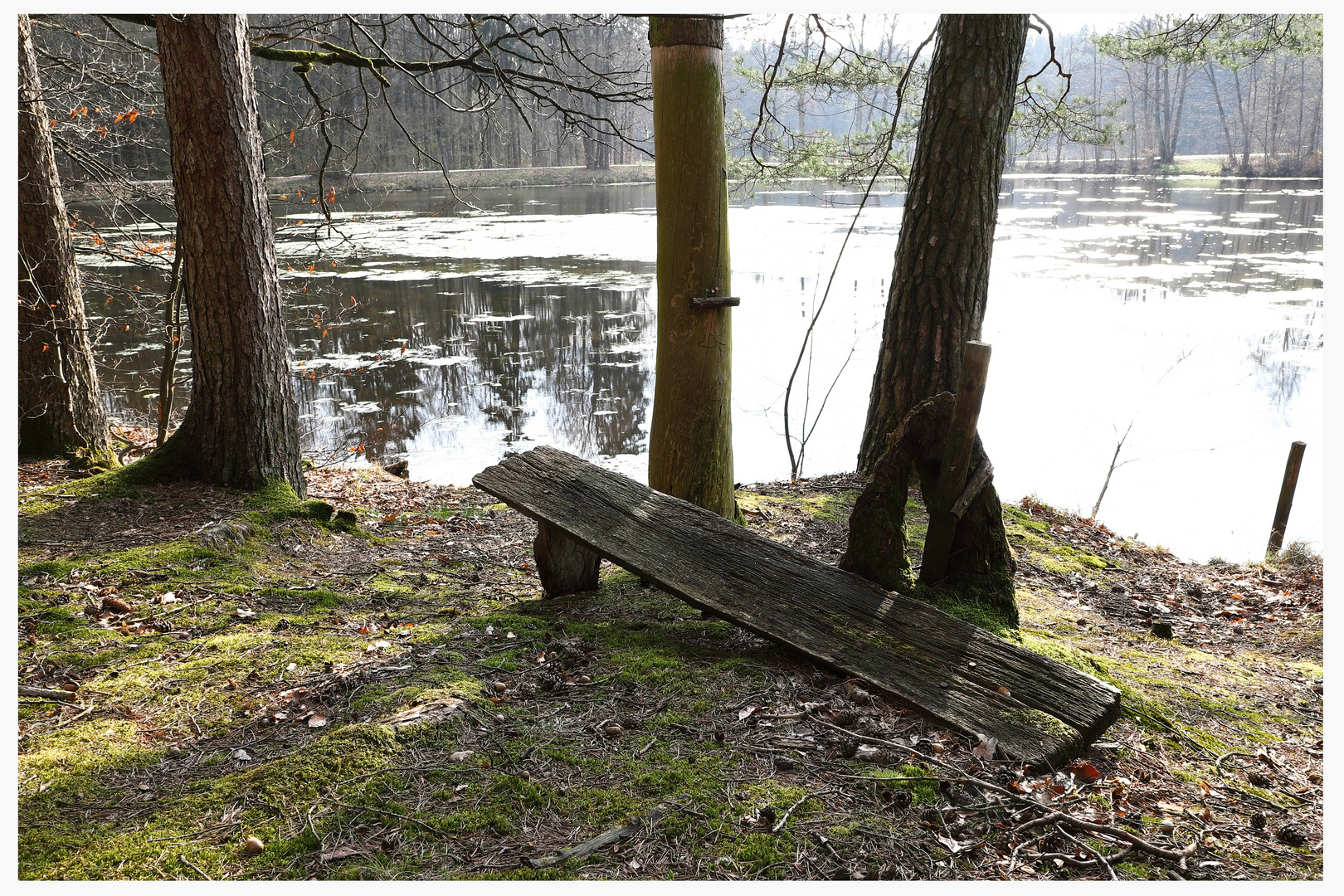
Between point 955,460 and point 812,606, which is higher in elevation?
point 955,460

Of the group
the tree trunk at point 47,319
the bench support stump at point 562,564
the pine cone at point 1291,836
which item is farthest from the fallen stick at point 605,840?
the tree trunk at point 47,319

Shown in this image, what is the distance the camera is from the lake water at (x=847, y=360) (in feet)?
34.5

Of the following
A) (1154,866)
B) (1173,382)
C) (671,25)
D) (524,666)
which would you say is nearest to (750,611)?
(524,666)

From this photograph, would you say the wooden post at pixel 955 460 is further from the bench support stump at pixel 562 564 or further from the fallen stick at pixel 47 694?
the fallen stick at pixel 47 694

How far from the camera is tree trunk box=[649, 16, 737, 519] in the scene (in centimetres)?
450

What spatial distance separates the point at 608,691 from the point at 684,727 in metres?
0.42

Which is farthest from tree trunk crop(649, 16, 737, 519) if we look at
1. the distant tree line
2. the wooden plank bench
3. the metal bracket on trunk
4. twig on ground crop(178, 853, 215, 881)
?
twig on ground crop(178, 853, 215, 881)

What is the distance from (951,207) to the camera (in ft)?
20.5

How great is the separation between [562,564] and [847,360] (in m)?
7.48

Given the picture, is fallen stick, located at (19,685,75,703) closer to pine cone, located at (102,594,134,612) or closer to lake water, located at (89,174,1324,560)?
pine cone, located at (102,594,134,612)

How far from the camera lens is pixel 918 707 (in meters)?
3.04

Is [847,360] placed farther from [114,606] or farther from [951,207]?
[114,606]

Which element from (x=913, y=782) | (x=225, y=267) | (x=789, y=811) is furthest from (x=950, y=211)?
(x=225, y=267)

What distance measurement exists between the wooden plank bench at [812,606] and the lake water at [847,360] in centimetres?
446
